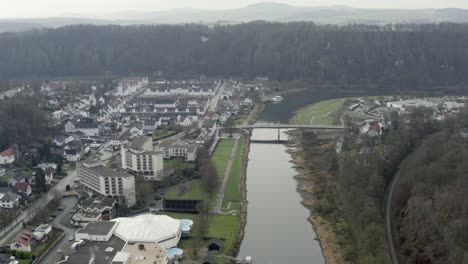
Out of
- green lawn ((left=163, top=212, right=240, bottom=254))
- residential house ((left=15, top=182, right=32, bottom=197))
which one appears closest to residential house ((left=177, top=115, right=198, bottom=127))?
residential house ((left=15, top=182, right=32, bottom=197))

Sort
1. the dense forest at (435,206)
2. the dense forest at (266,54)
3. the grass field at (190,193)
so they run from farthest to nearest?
the dense forest at (266,54)
the grass field at (190,193)
the dense forest at (435,206)

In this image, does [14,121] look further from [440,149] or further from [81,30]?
[81,30]

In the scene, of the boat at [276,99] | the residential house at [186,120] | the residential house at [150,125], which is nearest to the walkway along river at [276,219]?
the residential house at [186,120]

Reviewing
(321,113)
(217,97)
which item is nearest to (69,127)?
(217,97)

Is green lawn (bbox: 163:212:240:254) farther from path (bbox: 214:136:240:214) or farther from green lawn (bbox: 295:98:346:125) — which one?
green lawn (bbox: 295:98:346:125)

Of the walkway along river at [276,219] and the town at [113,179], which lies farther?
the walkway along river at [276,219]

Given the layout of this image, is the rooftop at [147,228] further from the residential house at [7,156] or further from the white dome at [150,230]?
the residential house at [7,156]

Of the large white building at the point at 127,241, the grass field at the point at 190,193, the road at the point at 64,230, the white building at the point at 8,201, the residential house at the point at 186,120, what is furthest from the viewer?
the residential house at the point at 186,120
